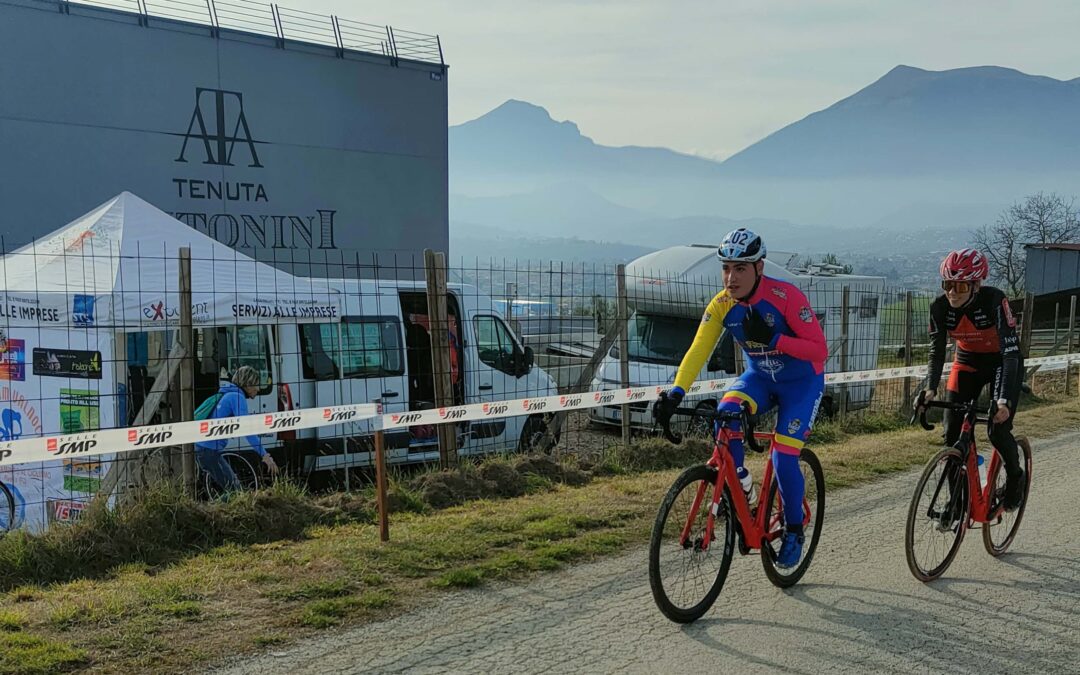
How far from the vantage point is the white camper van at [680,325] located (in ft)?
42.5

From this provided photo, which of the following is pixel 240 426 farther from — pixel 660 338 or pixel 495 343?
pixel 660 338

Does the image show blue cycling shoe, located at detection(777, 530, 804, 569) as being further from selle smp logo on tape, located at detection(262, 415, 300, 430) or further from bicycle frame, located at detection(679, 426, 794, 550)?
selle smp logo on tape, located at detection(262, 415, 300, 430)

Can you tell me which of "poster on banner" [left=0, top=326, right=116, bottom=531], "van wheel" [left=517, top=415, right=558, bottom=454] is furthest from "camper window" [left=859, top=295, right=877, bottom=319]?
"poster on banner" [left=0, top=326, right=116, bottom=531]

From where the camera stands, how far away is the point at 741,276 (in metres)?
4.86

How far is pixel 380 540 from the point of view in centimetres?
605

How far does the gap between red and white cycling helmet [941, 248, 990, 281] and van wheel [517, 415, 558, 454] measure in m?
5.77

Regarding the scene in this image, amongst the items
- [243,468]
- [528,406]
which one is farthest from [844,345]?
[243,468]

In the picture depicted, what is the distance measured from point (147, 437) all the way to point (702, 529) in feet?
11.8

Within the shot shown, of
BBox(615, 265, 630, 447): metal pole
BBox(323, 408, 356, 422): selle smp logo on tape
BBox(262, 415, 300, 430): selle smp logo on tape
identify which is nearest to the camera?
BBox(262, 415, 300, 430): selle smp logo on tape

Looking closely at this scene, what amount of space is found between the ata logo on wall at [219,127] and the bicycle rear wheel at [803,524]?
1880 cm

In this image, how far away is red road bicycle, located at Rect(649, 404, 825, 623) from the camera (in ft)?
15.0

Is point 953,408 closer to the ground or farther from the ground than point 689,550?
farther from the ground

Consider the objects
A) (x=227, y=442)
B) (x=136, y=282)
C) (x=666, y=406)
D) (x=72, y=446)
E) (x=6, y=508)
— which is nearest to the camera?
(x=666, y=406)

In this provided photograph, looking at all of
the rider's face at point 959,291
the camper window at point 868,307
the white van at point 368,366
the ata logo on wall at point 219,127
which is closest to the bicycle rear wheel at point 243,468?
the white van at point 368,366
